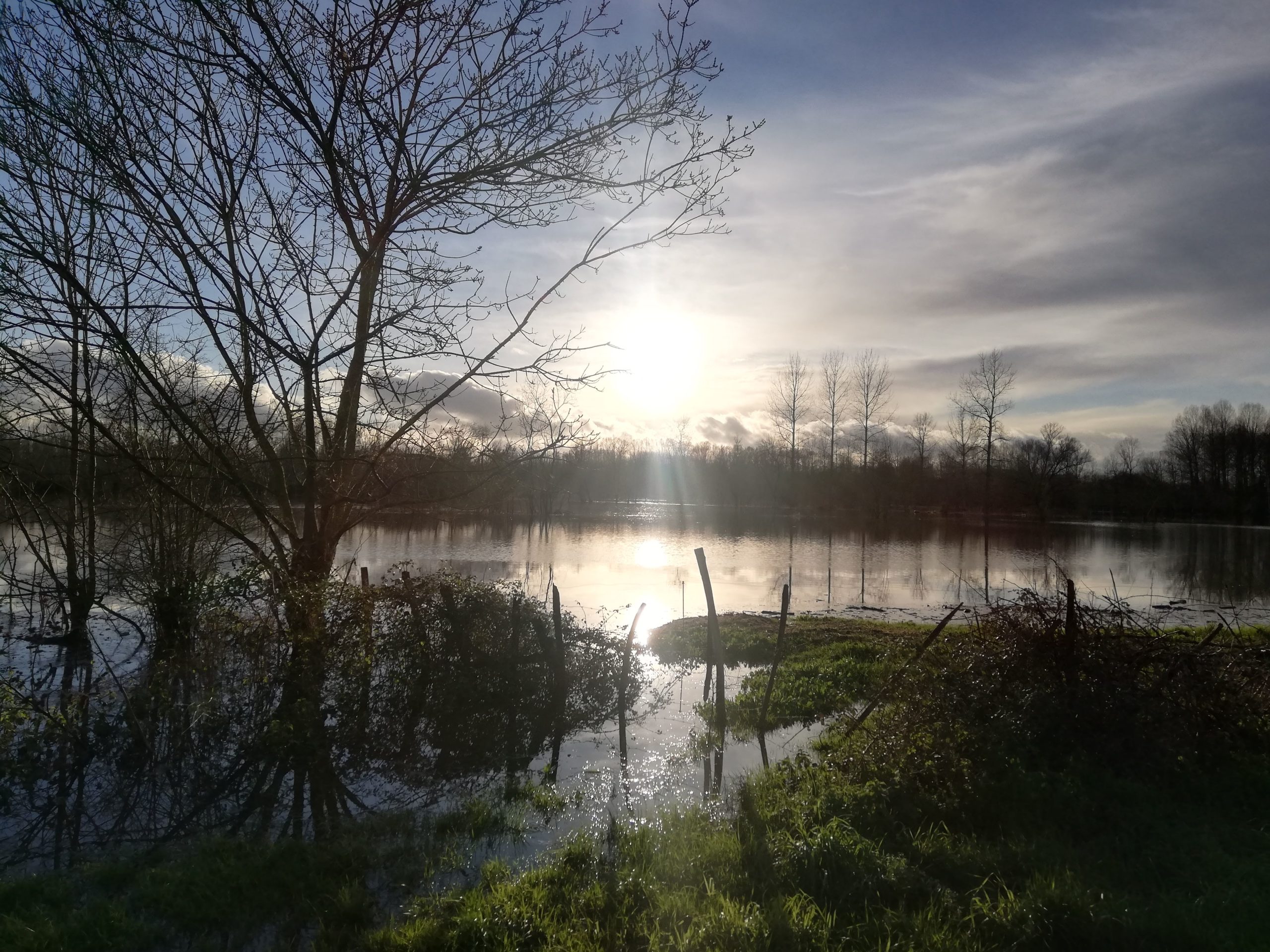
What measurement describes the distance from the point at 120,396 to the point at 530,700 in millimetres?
6467

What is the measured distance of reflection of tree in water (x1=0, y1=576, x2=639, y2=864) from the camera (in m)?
6.89

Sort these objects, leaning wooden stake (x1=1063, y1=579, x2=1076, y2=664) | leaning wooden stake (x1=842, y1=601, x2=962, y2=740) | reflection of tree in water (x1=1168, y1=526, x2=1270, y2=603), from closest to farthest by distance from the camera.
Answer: leaning wooden stake (x1=1063, y1=579, x2=1076, y2=664), leaning wooden stake (x1=842, y1=601, x2=962, y2=740), reflection of tree in water (x1=1168, y1=526, x2=1270, y2=603)

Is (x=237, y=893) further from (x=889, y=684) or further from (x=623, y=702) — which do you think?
(x=889, y=684)

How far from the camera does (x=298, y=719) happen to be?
8.66 m

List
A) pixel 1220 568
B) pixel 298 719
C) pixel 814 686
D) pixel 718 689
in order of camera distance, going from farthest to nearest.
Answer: pixel 1220 568 < pixel 814 686 < pixel 718 689 < pixel 298 719

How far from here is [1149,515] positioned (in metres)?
73.4

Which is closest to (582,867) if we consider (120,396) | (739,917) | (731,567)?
(739,917)

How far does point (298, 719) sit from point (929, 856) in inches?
254

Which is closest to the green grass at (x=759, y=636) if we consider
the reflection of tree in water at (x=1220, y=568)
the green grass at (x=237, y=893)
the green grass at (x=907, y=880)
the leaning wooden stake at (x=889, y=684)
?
the leaning wooden stake at (x=889, y=684)

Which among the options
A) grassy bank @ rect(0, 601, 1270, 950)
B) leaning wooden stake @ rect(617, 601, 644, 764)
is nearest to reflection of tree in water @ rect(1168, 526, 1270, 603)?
grassy bank @ rect(0, 601, 1270, 950)

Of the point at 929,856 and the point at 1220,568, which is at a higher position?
the point at 929,856

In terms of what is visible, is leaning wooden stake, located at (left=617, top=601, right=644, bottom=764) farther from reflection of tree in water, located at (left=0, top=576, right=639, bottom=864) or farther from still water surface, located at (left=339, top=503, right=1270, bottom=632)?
still water surface, located at (left=339, top=503, right=1270, bottom=632)

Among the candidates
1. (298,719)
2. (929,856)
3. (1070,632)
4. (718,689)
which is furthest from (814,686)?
(298,719)

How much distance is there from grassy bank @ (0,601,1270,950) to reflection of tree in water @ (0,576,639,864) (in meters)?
1.40
